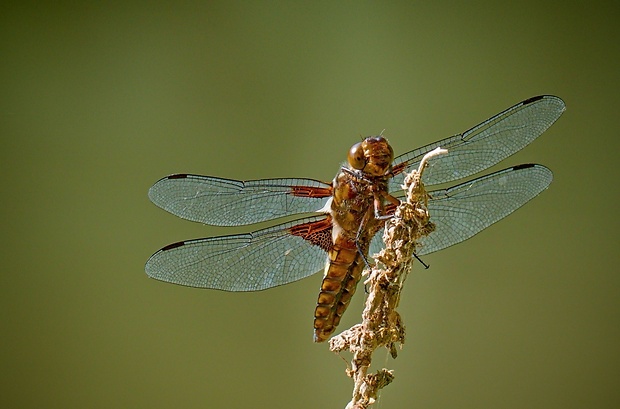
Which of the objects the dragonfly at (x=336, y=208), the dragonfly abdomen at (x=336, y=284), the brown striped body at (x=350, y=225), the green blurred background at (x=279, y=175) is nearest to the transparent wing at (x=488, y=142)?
the dragonfly at (x=336, y=208)

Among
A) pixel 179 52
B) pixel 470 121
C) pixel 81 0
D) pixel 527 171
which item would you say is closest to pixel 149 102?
pixel 179 52

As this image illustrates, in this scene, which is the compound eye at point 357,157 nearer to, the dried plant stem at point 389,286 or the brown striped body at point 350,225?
the brown striped body at point 350,225

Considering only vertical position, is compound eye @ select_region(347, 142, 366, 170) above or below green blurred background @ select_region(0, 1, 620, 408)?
below

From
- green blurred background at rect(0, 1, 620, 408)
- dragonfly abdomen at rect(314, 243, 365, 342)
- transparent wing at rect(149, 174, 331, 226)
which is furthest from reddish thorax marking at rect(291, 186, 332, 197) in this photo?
green blurred background at rect(0, 1, 620, 408)

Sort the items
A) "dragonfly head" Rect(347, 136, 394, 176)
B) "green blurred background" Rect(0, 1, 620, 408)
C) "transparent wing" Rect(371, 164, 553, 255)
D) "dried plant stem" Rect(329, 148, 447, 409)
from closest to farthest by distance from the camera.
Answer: "dried plant stem" Rect(329, 148, 447, 409) → "dragonfly head" Rect(347, 136, 394, 176) → "transparent wing" Rect(371, 164, 553, 255) → "green blurred background" Rect(0, 1, 620, 408)

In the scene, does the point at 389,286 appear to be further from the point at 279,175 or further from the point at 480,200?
the point at 279,175

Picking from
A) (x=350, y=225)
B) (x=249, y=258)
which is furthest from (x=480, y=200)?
(x=249, y=258)

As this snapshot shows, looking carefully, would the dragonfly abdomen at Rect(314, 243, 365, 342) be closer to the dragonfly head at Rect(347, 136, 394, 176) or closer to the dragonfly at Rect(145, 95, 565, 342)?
the dragonfly at Rect(145, 95, 565, 342)
